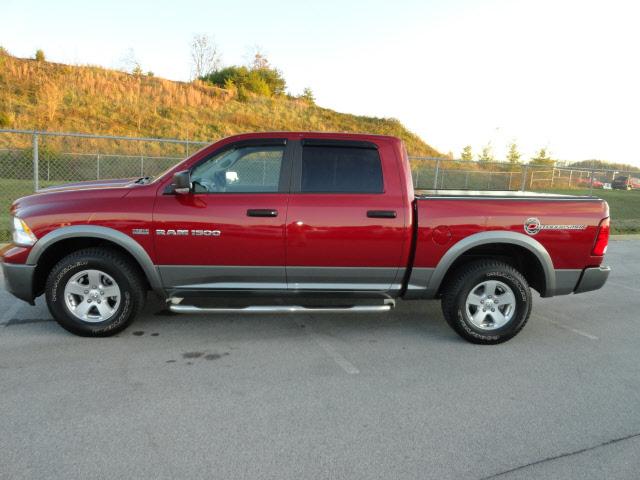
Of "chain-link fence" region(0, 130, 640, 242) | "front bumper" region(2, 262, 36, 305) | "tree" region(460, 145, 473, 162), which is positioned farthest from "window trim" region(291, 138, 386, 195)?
"tree" region(460, 145, 473, 162)

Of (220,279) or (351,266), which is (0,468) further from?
(351,266)

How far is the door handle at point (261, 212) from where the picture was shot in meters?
4.12

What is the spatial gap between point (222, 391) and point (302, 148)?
7.50 feet

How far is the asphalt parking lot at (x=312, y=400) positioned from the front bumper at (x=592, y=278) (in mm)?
612

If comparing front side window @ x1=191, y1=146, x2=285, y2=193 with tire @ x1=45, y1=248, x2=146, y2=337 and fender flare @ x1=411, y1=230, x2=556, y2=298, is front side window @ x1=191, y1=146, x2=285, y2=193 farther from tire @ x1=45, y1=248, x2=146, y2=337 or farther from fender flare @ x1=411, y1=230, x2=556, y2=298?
fender flare @ x1=411, y1=230, x2=556, y2=298

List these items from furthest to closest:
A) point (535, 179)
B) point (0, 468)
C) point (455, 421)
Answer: point (535, 179)
point (455, 421)
point (0, 468)

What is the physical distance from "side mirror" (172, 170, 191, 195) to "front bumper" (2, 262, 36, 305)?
1522 mm

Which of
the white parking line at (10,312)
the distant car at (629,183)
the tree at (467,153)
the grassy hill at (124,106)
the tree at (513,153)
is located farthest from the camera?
the tree at (467,153)

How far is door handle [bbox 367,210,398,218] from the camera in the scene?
13.7 ft

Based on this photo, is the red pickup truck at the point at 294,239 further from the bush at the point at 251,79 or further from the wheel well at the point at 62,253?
the bush at the point at 251,79

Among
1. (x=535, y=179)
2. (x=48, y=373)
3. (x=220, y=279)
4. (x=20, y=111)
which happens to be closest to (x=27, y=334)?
(x=48, y=373)

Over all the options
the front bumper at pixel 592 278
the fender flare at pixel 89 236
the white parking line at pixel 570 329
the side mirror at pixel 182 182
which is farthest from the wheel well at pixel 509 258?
the fender flare at pixel 89 236

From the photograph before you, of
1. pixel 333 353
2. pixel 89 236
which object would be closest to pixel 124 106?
pixel 89 236

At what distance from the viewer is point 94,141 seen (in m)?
26.2
